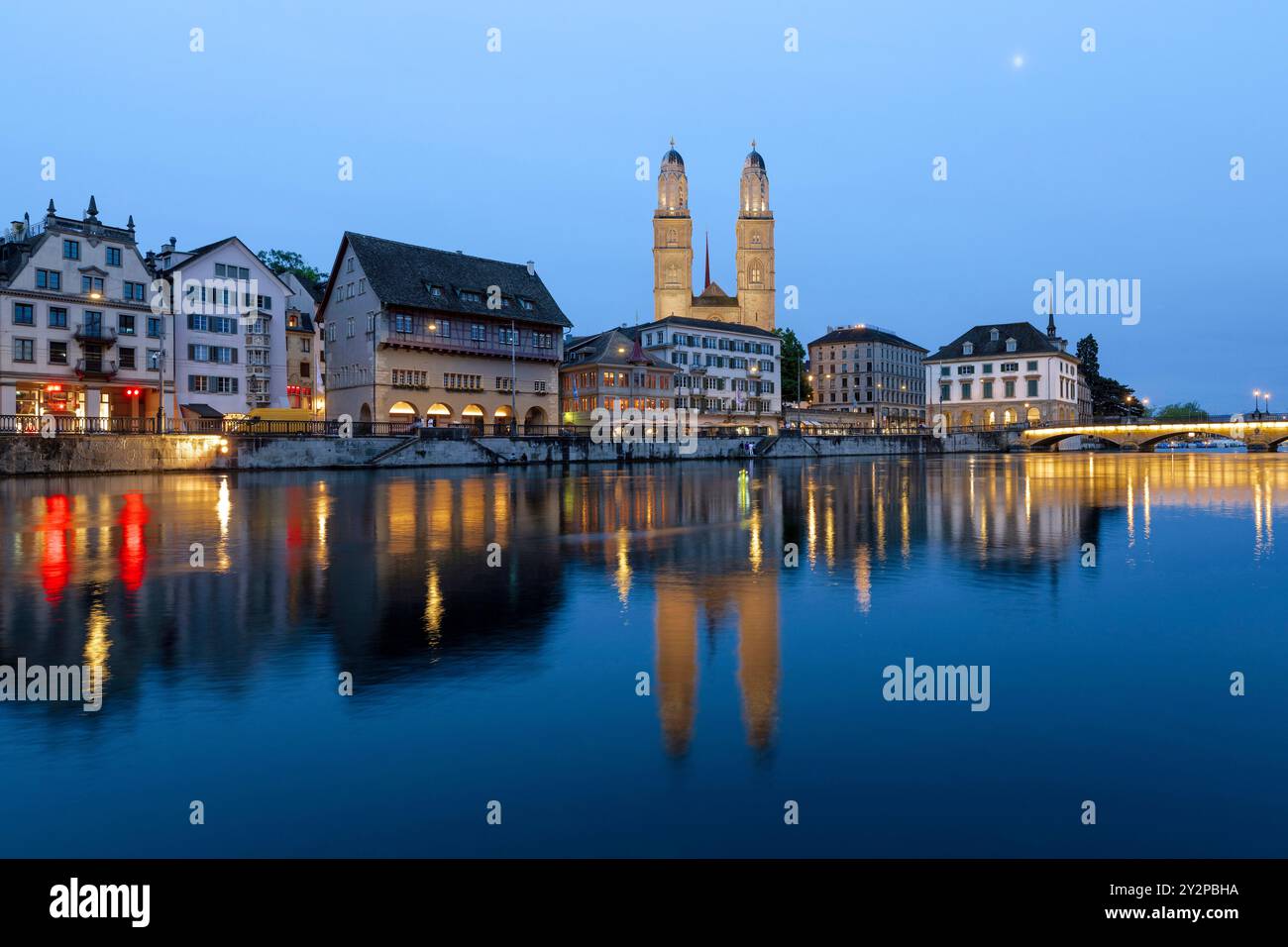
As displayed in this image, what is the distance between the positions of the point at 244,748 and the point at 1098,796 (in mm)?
5396

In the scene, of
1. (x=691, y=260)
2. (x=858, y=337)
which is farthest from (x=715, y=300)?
(x=858, y=337)

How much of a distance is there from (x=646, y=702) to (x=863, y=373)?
6309 inches

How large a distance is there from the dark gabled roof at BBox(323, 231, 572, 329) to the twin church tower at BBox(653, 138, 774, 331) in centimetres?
6274

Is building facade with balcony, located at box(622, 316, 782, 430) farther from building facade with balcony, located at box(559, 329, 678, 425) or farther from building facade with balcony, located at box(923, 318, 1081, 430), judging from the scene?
building facade with balcony, located at box(923, 318, 1081, 430)

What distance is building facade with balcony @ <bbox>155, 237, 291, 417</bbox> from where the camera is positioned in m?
68.8

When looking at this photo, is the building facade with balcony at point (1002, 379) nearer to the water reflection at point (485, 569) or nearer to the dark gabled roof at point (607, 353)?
the dark gabled roof at point (607, 353)

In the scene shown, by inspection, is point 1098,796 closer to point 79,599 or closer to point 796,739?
point 796,739

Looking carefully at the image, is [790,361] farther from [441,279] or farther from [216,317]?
[216,317]

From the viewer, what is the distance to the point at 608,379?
92.8 meters

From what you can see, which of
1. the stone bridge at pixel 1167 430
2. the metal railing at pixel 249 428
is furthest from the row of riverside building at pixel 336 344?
the stone bridge at pixel 1167 430

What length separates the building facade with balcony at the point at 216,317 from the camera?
226ft

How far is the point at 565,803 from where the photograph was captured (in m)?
5.11

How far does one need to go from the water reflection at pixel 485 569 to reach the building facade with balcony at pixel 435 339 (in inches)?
1674

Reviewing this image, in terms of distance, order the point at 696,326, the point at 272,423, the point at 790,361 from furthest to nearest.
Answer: the point at 790,361 → the point at 696,326 → the point at 272,423
